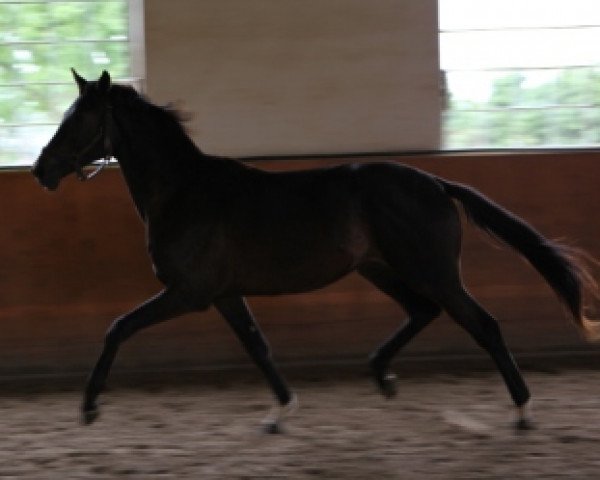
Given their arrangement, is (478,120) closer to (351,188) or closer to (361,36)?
(361,36)

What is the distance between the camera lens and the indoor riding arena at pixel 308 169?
6.88m

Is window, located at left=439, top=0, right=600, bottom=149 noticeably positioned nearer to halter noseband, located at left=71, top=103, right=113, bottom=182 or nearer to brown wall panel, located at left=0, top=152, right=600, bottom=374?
brown wall panel, located at left=0, top=152, right=600, bottom=374

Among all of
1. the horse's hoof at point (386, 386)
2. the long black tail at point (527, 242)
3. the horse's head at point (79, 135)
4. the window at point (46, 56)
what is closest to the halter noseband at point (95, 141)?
the horse's head at point (79, 135)

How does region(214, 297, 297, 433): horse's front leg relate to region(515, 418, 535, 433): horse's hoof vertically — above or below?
above

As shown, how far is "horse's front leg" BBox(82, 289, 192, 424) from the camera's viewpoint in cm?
540

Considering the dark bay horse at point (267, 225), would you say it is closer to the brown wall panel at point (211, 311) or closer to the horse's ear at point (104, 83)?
the horse's ear at point (104, 83)

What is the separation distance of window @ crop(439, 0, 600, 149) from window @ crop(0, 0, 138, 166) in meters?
2.59

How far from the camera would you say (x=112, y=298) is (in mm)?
7223

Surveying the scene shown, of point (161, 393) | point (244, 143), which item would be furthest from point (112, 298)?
point (244, 143)

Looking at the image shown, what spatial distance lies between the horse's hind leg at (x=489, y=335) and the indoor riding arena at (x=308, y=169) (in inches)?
17.9

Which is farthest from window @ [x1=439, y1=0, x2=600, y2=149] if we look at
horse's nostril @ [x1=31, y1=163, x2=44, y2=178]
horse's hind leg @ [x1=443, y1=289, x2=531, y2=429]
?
horse's nostril @ [x1=31, y1=163, x2=44, y2=178]

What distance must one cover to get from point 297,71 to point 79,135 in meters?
2.32

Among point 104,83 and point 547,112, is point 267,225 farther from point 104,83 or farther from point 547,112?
point 547,112

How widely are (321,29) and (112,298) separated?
236 centimetres
